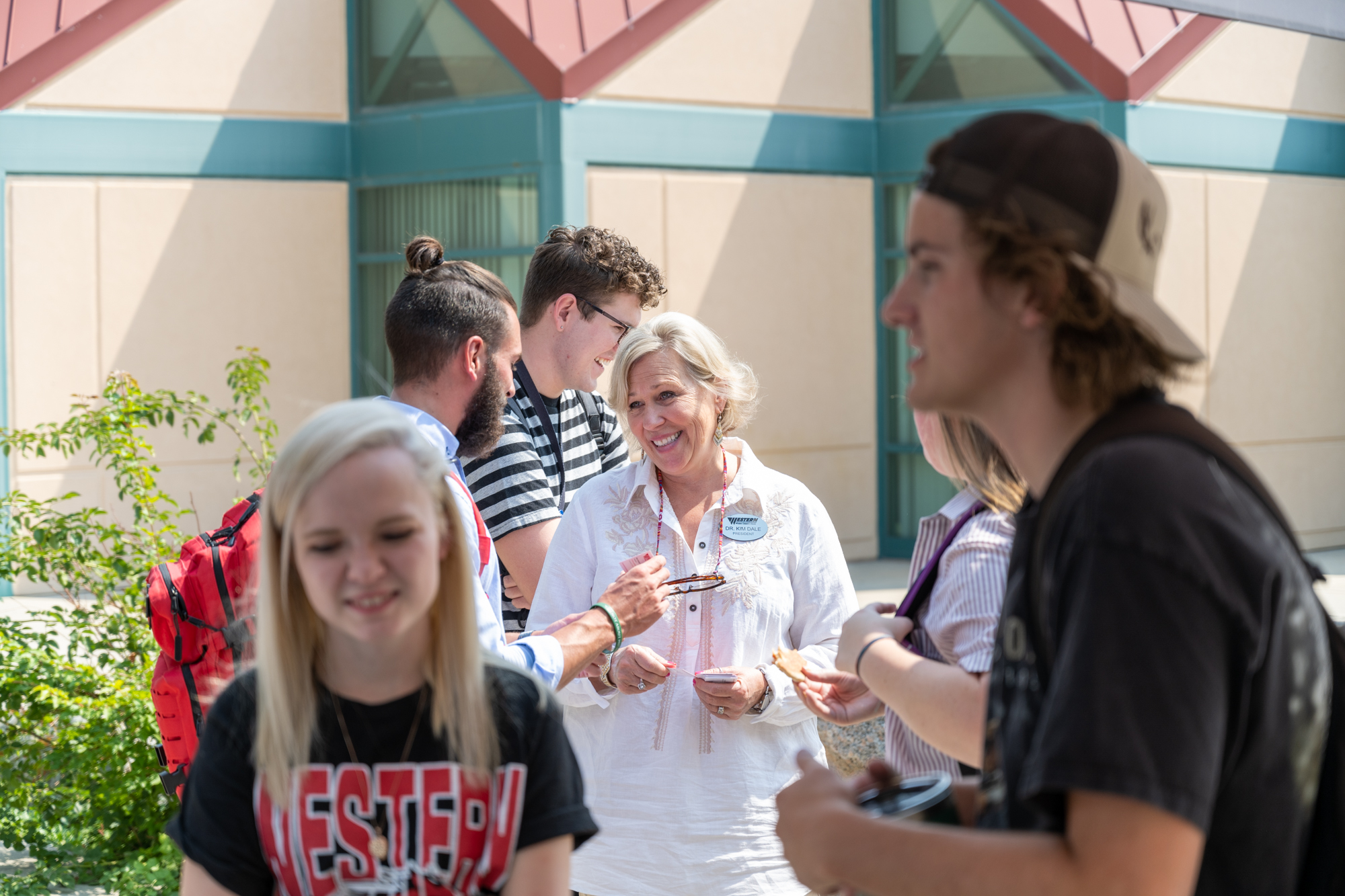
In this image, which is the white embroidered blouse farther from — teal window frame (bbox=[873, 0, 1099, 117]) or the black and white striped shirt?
teal window frame (bbox=[873, 0, 1099, 117])

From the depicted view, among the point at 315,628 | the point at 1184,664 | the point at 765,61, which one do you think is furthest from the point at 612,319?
the point at 765,61

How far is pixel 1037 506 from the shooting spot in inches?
54.5

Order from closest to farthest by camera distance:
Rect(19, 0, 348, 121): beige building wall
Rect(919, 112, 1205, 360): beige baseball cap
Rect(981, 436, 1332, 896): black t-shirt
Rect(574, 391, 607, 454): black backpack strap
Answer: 1. Rect(981, 436, 1332, 896): black t-shirt
2. Rect(919, 112, 1205, 360): beige baseball cap
3. Rect(574, 391, 607, 454): black backpack strap
4. Rect(19, 0, 348, 121): beige building wall

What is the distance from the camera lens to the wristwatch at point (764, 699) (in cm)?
315

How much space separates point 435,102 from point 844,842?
11080mm

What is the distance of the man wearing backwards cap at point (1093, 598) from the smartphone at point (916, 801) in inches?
1.5

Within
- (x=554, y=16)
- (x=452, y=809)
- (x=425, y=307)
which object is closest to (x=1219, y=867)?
A: (x=452, y=809)

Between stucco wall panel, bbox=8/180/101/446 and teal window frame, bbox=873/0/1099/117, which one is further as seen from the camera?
teal window frame, bbox=873/0/1099/117

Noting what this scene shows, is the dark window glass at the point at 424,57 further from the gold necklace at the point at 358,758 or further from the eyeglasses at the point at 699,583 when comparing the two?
the gold necklace at the point at 358,758

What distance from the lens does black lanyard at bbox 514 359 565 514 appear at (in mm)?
3842

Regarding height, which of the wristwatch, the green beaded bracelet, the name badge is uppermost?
the name badge

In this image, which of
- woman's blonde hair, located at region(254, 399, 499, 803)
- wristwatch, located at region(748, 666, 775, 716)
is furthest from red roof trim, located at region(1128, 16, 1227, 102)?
woman's blonde hair, located at region(254, 399, 499, 803)

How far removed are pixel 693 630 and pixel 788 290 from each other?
8.78 metres

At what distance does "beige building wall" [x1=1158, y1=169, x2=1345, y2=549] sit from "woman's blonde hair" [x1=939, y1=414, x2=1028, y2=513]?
958 centimetres
